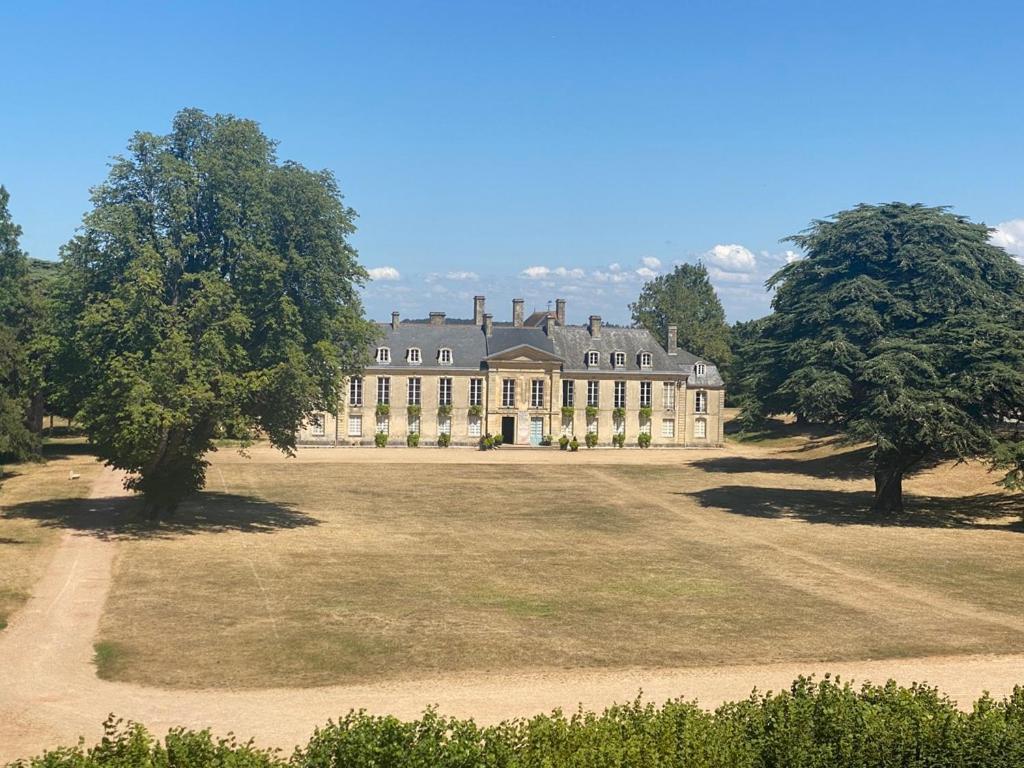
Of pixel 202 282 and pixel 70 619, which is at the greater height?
pixel 202 282

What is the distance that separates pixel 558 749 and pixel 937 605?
57.7 feet

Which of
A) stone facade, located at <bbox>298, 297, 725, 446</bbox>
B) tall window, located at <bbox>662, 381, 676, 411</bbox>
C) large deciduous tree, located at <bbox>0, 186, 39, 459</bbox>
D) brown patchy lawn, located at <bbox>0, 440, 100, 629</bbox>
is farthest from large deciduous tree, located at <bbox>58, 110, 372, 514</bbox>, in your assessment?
tall window, located at <bbox>662, 381, 676, 411</bbox>

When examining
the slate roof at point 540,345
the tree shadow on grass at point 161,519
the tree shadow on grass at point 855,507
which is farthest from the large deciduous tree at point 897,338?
the slate roof at point 540,345

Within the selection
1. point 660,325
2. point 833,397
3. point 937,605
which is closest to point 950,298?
point 833,397

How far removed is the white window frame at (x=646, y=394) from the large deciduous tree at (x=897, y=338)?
2289 centimetres

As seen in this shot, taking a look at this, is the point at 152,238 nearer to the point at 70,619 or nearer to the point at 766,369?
the point at 70,619

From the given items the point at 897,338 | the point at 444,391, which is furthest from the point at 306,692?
the point at 444,391

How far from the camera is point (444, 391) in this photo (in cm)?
7050

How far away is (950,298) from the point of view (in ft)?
139

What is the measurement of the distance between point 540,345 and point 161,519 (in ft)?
132

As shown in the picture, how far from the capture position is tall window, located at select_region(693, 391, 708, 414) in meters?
73.9

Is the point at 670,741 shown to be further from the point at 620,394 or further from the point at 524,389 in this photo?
the point at 620,394

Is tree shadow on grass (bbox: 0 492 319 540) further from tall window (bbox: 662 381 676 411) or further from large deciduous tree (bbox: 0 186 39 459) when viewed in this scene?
tall window (bbox: 662 381 676 411)

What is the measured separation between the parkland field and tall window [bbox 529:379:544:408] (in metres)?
24.2
